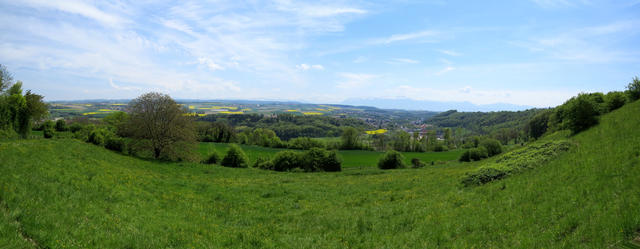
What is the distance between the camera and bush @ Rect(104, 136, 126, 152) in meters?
34.1

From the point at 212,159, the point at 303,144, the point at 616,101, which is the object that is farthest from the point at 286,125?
the point at 616,101

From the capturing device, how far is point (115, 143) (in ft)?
112

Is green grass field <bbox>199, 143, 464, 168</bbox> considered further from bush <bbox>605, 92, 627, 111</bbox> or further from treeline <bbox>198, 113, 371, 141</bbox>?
treeline <bbox>198, 113, 371, 141</bbox>

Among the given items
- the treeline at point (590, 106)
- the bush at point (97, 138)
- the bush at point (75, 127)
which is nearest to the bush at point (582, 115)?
the treeline at point (590, 106)

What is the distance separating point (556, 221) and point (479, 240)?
2.36 m

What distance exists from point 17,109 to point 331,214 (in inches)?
1919

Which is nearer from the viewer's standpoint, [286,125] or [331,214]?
[331,214]

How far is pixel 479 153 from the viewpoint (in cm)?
5591

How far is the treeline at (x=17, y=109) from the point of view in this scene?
109ft

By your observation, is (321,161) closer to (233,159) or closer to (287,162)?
(287,162)

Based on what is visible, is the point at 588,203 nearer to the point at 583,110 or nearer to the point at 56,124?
the point at 583,110

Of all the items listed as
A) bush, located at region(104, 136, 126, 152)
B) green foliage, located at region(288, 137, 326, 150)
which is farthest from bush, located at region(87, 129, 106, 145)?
green foliage, located at region(288, 137, 326, 150)

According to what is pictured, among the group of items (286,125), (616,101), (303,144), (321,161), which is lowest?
(303,144)

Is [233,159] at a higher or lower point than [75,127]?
lower
